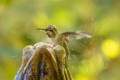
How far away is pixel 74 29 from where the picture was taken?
4.64 meters

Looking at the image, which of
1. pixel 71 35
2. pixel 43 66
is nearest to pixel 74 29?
pixel 71 35

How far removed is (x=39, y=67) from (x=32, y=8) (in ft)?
9.27

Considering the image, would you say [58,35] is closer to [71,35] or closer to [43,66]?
[71,35]

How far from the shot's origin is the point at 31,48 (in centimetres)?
198

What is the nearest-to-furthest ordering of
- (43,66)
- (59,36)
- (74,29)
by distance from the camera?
(43,66) → (59,36) → (74,29)

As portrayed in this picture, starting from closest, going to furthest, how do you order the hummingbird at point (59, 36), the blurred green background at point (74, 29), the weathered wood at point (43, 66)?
the weathered wood at point (43, 66), the hummingbird at point (59, 36), the blurred green background at point (74, 29)

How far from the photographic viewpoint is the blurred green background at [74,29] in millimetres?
4508

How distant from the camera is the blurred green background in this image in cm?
451

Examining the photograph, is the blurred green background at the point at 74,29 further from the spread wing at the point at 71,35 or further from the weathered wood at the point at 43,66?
the weathered wood at the point at 43,66

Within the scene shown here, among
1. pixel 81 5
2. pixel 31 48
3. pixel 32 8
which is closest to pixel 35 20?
pixel 32 8

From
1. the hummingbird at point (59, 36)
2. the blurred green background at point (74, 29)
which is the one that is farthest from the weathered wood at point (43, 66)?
the blurred green background at point (74, 29)

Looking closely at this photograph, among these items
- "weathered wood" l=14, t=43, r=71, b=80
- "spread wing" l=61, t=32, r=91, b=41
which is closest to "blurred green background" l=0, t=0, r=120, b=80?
"spread wing" l=61, t=32, r=91, b=41

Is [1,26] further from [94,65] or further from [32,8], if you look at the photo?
[94,65]

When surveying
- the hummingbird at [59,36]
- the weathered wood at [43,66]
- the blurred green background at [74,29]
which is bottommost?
the weathered wood at [43,66]
